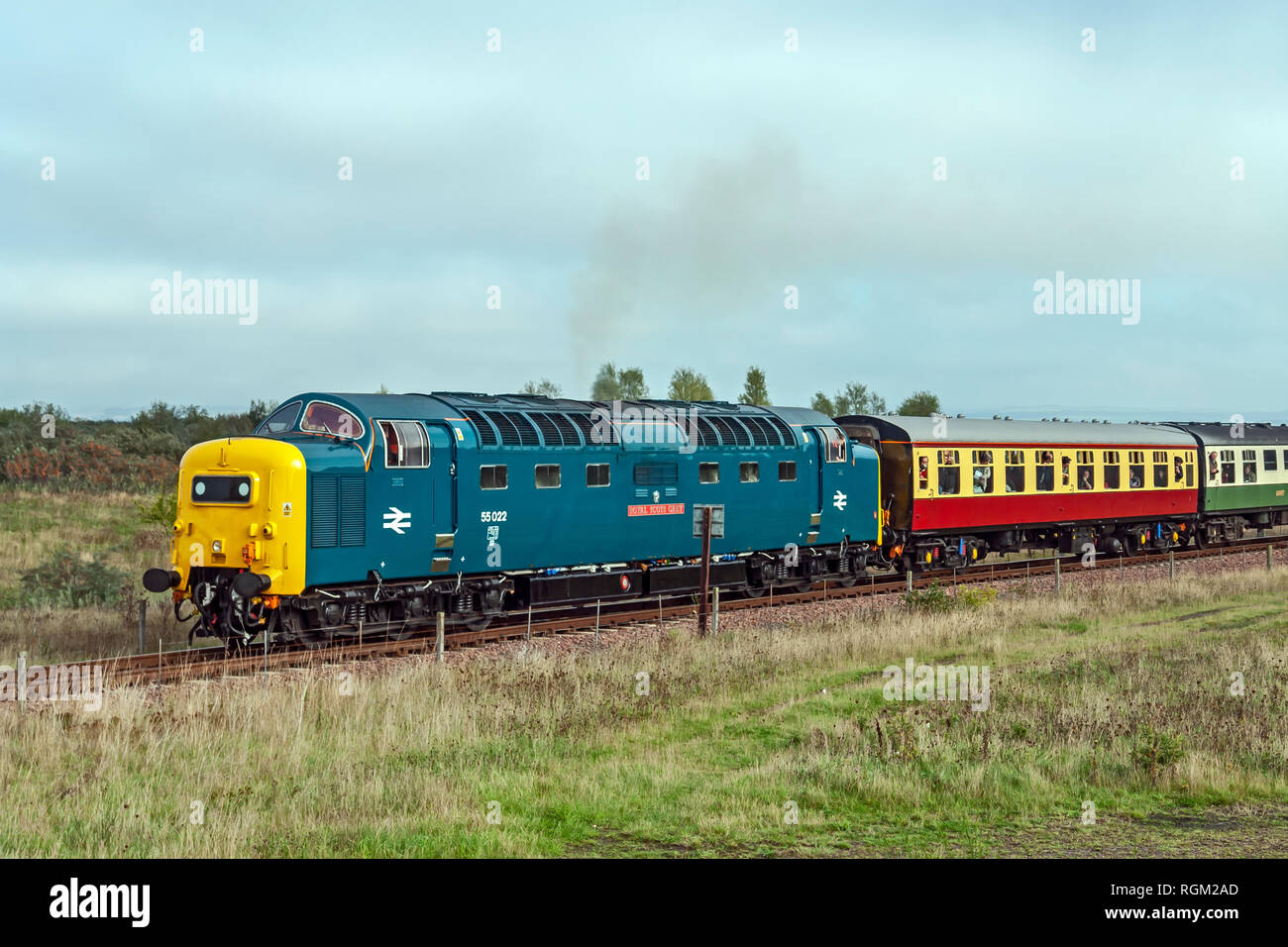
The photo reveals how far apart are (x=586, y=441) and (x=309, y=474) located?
6.33 meters

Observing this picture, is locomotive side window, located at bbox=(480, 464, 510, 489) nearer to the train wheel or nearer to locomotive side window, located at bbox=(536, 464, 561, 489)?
locomotive side window, located at bbox=(536, 464, 561, 489)

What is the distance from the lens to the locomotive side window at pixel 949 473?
3112cm

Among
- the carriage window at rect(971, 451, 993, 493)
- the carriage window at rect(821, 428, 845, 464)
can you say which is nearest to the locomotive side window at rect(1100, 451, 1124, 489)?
the carriage window at rect(971, 451, 993, 493)

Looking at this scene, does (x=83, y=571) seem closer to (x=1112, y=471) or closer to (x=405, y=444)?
(x=405, y=444)

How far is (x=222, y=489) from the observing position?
18375 millimetres

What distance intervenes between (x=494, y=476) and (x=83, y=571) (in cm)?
1388

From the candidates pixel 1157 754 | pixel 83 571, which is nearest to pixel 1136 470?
pixel 1157 754

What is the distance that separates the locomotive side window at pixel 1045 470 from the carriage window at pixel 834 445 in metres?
8.69

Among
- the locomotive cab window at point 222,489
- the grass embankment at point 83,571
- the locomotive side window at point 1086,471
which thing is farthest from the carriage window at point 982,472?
the grass embankment at point 83,571

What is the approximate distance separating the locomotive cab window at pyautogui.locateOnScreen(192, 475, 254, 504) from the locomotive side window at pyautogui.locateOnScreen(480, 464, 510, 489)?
14.0ft

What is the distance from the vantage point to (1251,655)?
1773cm

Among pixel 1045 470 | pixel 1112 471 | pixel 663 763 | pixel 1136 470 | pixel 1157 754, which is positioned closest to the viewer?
pixel 1157 754

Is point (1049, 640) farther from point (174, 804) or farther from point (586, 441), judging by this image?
point (174, 804)

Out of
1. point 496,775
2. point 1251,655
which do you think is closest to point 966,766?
point 496,775
